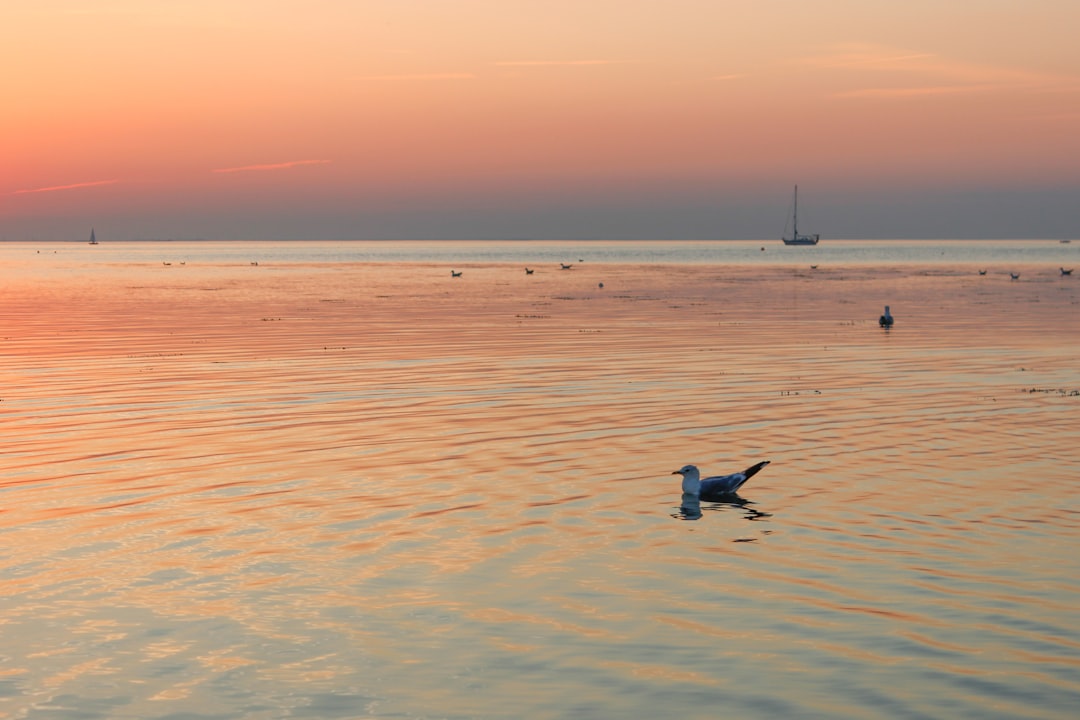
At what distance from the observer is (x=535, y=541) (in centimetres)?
1747

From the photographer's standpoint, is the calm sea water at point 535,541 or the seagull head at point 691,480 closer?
the calm sea water at point 535,541

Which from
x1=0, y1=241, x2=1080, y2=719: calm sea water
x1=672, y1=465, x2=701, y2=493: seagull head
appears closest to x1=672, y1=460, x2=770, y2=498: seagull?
x1=672, y1=465, x2=701, y2=493: seagull head

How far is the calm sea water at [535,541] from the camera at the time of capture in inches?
473

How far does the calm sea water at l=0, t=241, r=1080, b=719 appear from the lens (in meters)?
12.0

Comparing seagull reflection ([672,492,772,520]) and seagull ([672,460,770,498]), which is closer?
seagull reflection ([672,492,772,520])

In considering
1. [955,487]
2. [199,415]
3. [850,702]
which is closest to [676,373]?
[199,415]

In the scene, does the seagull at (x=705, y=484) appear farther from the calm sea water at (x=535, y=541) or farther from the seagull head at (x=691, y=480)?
the calm sea water at (x=535, y=541)

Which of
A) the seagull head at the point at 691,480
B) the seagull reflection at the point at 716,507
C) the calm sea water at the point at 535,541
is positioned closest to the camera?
the calm sea water at the point at 535,541

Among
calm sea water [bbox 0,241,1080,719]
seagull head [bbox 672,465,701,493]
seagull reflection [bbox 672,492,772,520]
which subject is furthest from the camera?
seagull head [bbox 672,465,701,493]

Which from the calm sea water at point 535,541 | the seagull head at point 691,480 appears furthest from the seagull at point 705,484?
the calm sea water at point 535,541

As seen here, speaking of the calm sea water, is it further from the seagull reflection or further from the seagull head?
the seagull head

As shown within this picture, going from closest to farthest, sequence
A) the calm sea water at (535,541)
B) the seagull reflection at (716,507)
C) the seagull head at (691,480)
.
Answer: the calm sea water at (535,541) → the seagull reflection at (716,507) → the seagull head at (691,480)

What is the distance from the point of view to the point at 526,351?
4581cm

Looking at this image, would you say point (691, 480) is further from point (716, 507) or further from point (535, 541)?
point (535, 541)
